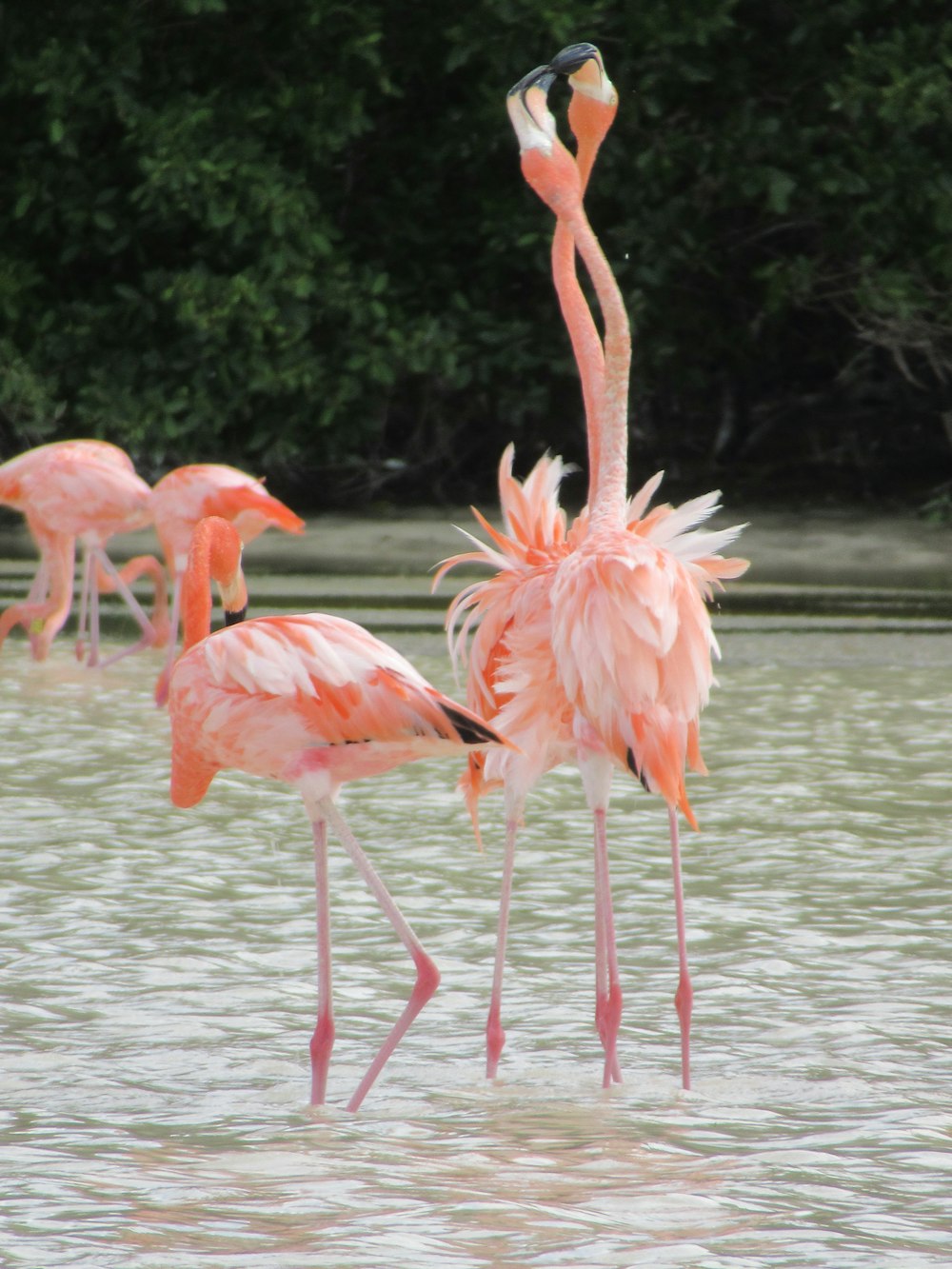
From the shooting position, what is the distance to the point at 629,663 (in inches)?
131

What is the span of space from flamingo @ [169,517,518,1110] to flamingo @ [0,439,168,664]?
406cm

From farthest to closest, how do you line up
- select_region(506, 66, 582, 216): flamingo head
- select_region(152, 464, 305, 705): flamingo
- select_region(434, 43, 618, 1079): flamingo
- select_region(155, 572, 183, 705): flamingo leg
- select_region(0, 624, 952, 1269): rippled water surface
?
select_region(152, 464, 305, 705): flamingo
select_region(155, 572, 183, 705): flamingo leg
select_region(506, 66, 582, 216): flamingo head
select_region(434, 43, 618, 1079): flamingo
select_region(0, 624, 952, 1269): rippled water surface

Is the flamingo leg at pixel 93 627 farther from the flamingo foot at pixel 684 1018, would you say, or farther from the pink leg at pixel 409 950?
the flamingo foot at pixel 684 1018

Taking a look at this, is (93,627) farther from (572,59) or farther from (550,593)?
(550,593)

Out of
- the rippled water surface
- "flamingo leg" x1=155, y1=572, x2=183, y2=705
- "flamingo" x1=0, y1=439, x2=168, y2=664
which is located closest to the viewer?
the rippled water surface

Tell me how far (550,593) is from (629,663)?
246 millimetres

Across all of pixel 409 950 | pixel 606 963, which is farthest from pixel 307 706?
pixel 606 963

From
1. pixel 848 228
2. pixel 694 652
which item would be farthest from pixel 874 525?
pixel 694 652

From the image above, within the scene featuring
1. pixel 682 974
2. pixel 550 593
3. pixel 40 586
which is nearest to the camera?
pixel 682 974

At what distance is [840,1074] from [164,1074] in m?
1.13

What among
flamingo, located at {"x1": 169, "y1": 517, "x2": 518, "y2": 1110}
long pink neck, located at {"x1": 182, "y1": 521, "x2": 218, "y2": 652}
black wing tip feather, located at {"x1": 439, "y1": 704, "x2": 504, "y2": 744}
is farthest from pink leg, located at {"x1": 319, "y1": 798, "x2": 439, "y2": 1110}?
→ long pink neck, located at {"x1": 182, "y1": 521, "x2": 218, "y2": 652}

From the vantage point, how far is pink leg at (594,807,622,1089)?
11.1ft

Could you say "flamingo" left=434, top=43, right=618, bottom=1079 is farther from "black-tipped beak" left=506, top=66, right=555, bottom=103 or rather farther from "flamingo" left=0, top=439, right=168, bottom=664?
"flamingo" left=0, top=439, right=168, bottom=664

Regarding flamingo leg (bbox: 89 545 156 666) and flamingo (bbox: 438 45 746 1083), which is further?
flamingo leg (bbox: 89 545 156 666)
